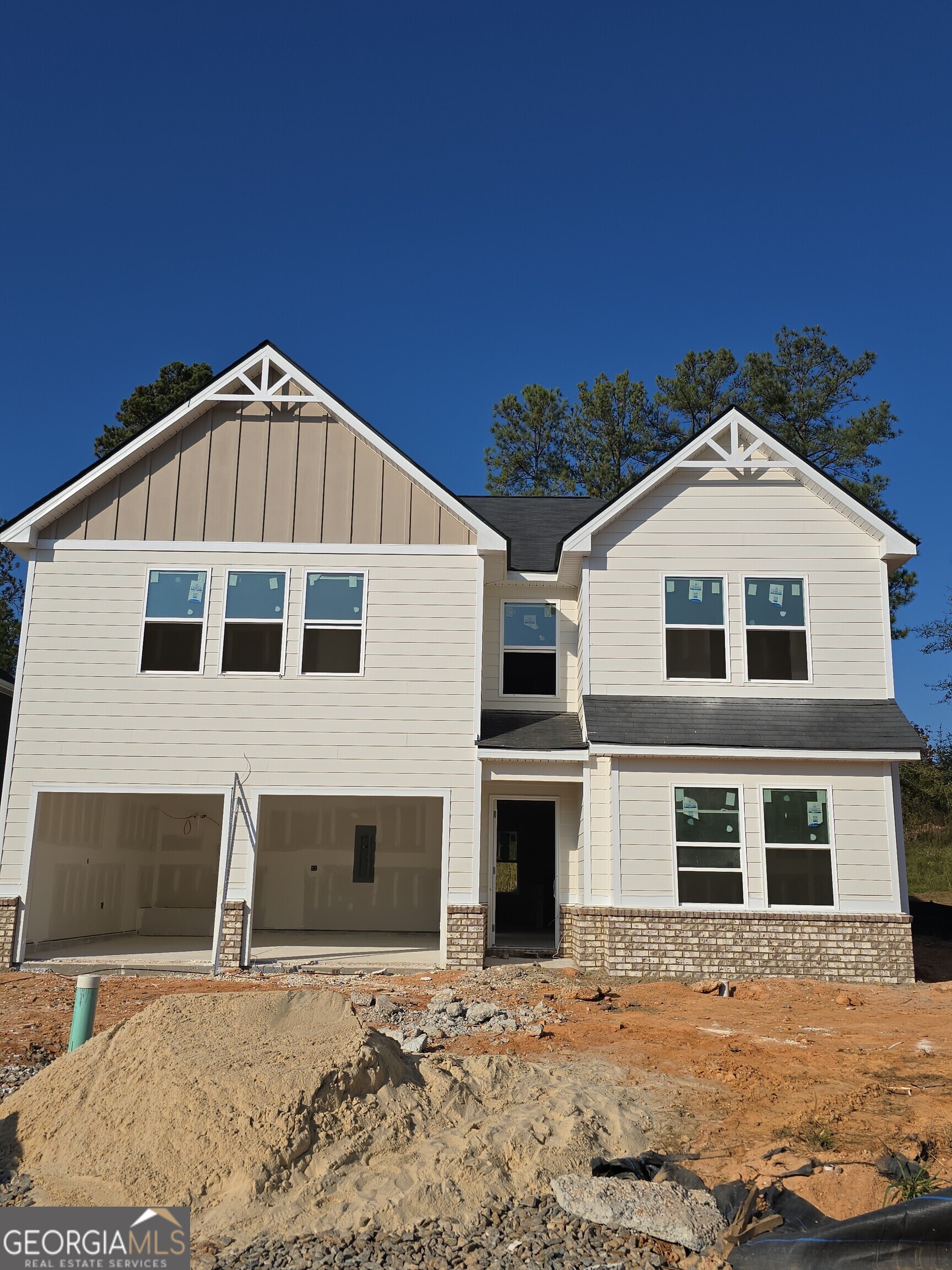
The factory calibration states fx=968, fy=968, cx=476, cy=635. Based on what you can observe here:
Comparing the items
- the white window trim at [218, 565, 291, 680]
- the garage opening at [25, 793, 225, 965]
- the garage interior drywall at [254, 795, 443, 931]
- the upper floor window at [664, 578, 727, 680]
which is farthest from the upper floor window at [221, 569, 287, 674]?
the upper floor window at [664, 578, 727, 680]

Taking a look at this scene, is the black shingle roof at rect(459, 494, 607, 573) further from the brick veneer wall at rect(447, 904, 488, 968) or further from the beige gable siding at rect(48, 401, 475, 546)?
the brick veneer wall at rect(447, 904, 488, 968)

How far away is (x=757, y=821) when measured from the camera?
563 inches

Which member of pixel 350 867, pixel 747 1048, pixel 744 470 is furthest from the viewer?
pixel 350 867

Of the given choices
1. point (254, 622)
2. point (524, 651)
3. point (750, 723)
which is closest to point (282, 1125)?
point (254, 622)

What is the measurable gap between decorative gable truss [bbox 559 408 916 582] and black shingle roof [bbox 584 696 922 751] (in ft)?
8.16

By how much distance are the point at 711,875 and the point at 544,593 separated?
569 cm

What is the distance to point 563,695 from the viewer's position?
1689 centimetres

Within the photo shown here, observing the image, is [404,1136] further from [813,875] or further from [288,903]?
[288,903]

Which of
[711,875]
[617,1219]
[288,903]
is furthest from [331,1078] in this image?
[288,903]

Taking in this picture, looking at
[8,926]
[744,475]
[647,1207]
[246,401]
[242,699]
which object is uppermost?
[246,401]

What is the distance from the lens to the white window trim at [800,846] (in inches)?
550

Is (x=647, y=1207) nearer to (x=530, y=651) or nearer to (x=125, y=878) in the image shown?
(x=530, y=651)

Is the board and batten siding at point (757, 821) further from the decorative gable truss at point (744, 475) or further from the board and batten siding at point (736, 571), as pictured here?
the decorative gable truss at point (744, 475)

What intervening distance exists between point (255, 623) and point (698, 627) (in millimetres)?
7118
